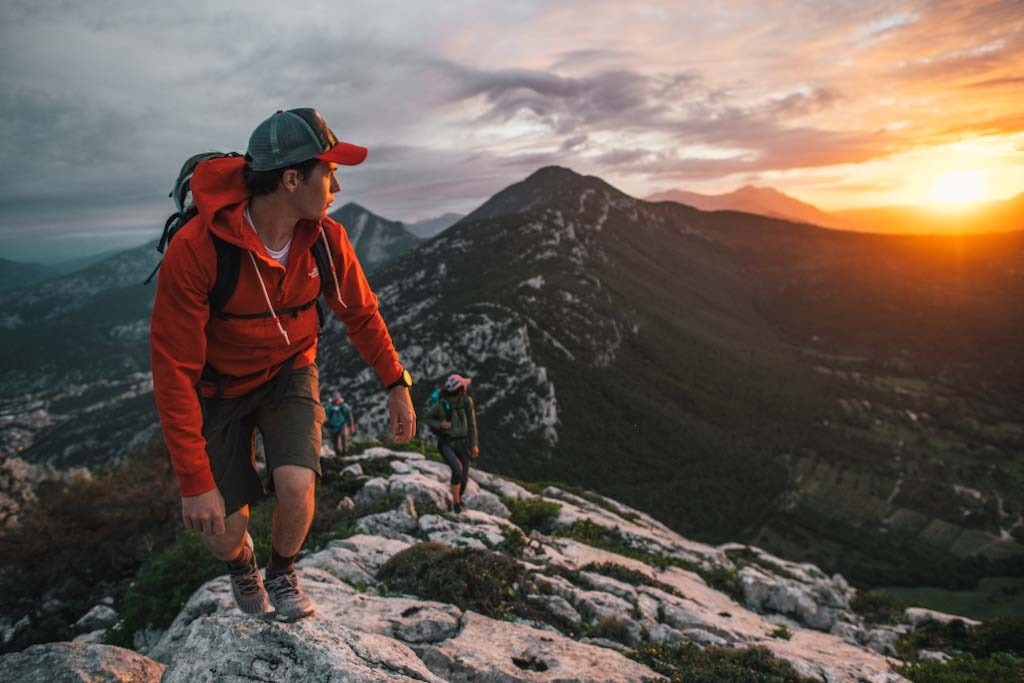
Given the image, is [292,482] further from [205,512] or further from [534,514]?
[534,514]

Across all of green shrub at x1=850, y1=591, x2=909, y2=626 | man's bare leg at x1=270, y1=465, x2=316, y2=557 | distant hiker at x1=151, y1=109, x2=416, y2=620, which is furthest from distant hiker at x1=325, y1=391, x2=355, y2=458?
green shrub at x1=850, y1=591, x2=909, y2=626

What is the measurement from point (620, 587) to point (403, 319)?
170m

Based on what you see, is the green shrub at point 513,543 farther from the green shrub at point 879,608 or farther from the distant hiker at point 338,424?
the green shrub at point 879,608

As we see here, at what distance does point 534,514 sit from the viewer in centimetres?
1588

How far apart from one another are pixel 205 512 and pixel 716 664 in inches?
268

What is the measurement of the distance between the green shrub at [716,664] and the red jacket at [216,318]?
5.90m

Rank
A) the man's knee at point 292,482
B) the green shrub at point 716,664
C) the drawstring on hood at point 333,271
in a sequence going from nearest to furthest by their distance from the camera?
the man's knee at point 292,482
the drawstring on hood at point 333,271
the green shrub at point 716,664

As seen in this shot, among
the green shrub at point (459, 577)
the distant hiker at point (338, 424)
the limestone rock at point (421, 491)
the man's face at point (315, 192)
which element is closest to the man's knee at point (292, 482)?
the man's face at point (315, 192)

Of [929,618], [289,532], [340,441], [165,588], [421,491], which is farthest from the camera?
[340,441]

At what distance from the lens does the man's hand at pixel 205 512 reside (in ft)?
11.8

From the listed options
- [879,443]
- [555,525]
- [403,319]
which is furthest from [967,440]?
[555,525]

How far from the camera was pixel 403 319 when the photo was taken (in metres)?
176

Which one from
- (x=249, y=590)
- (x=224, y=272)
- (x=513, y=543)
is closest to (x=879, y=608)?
(x=513, y=543)

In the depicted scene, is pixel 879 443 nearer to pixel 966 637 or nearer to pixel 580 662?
pixel 966 637
